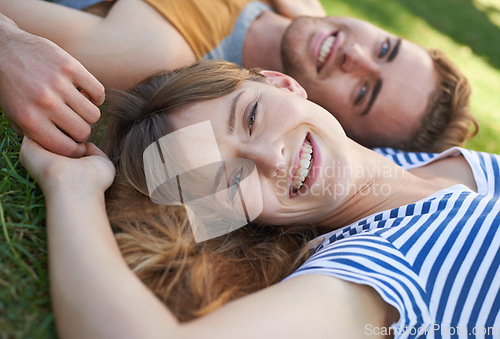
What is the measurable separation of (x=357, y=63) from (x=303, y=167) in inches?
60.1

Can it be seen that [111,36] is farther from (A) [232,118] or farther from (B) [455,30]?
(B) [455,30]

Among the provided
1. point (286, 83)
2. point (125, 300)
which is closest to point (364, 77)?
point (286, 83)

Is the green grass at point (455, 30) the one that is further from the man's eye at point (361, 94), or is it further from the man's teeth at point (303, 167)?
the man's teeth at point (303, 167)

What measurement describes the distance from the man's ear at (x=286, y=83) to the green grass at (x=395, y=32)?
4.31 feet

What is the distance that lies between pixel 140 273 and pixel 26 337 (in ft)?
1.30

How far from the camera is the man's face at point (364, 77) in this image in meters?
3.32

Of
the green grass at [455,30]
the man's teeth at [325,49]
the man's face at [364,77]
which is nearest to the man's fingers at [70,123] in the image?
the man's face at [364,77]

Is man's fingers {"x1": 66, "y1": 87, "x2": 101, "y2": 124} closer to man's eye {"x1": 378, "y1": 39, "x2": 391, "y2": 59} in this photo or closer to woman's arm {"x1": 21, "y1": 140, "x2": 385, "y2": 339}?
woman's arm {"x1": 21, "y1": 140, "x2": 385, "y2": 339}

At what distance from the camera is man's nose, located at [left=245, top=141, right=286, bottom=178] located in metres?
1.97

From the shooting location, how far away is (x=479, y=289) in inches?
69.5

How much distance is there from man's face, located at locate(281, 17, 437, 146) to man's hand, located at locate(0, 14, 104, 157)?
70.5 inches

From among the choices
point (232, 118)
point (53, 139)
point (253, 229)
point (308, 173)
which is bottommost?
point (253, 229)

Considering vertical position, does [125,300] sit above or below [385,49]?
below

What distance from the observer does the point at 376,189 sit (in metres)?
2.30
